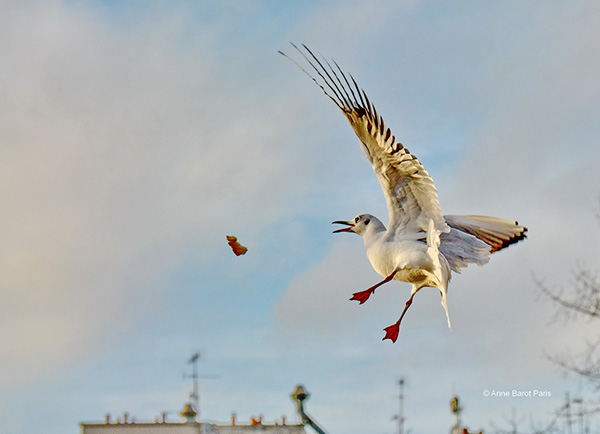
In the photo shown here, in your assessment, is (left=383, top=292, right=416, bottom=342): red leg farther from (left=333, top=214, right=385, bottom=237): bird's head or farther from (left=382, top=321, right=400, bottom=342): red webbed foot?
(left=333, top=214, right=385, bottom=237): bird's head

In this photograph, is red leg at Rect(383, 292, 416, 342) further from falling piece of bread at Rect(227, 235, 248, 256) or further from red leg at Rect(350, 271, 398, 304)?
falling piece of bread at Rect(227, 235, 248, 256)

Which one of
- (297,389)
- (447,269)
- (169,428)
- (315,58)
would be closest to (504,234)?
(447,269)

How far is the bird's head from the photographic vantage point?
589 inches

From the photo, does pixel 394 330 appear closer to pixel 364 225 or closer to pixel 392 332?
pixel 392 332

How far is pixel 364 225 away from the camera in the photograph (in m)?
15.0

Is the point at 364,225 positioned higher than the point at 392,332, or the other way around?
the point at 364,225

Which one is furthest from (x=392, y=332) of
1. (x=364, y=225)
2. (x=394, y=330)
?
(x=364, y=225)

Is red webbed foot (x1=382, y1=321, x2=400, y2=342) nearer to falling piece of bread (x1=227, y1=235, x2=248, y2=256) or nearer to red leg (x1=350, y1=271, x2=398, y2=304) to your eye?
red leg (x1=350, y1=271, x2=398, y2=304)

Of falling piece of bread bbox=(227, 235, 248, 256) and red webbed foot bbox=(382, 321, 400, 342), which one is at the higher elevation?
falling piece of bread bbox=(227, 235, 248, 256)

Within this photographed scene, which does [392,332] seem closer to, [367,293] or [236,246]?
[367,293]

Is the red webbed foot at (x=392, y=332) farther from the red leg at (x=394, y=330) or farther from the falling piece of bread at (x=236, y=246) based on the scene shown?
the falling piece of bread at (x=236, y=246)

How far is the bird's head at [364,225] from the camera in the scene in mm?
14953

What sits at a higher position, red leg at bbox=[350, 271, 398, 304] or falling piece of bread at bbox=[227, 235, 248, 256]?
falling piece of bread at bbox=[227, 235, 248, 256]

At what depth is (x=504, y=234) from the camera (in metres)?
16.2
